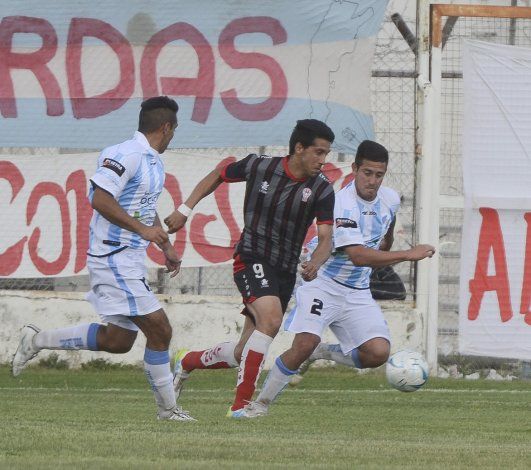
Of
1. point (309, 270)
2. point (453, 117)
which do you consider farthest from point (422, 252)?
point (453, 117)

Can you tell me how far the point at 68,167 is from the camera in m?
13.6

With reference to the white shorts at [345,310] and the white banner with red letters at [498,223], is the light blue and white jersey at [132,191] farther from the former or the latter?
the white banner with red letters at [498,223]

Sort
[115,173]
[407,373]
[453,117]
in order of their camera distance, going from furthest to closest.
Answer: [453,117] → [407,373] → [115,173]

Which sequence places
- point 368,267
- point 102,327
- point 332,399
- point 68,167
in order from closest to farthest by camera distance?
point 102,327
point 368,267
point 332,399
point 68,167

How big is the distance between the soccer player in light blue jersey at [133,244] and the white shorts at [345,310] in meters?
1.52

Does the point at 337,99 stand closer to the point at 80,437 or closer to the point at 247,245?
the point at 247,245

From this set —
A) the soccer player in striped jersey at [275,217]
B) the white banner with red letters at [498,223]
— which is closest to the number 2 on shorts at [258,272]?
the soccer player in striped jersey at [275,217]

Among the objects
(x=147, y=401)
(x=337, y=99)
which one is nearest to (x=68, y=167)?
(x=337, y=99)

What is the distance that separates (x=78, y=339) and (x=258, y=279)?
4.28ft

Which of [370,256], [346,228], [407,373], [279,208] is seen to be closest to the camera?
[279,208]

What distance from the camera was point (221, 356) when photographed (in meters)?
9.73

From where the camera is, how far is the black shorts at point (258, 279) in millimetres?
9039

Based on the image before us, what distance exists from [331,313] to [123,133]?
424 centimetres

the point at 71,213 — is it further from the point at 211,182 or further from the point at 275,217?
the point at 275,217
